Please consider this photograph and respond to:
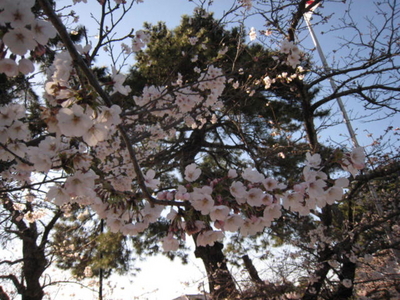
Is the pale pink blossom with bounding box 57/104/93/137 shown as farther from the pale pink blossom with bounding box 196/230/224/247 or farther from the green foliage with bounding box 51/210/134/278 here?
the green foliage with bounding box 51/210/134/278

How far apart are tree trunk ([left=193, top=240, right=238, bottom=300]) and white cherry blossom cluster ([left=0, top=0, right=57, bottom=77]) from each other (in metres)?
3.51

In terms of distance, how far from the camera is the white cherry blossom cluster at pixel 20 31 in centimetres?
84

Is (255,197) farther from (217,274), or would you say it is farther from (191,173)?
(217,274)

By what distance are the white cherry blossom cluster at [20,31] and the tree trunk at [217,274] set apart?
351 cm

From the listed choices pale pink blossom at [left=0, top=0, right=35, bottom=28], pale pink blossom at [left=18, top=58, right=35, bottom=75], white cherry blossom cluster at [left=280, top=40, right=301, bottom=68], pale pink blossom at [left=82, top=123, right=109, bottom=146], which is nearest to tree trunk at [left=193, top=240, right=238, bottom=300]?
white cherry blossom cluster at [left=280, top=40, right=301, bottom=68]

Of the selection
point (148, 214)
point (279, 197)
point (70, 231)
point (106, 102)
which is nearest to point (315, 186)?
point (279, 197)

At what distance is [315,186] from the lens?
113cm

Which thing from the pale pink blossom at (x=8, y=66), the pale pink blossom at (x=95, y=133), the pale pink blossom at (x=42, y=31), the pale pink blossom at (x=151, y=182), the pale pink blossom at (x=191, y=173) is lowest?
the pale pink blossom at (x=191, y=173)

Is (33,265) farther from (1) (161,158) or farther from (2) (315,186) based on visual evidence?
(2) (315,186)

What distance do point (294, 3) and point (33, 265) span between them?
6879 mm

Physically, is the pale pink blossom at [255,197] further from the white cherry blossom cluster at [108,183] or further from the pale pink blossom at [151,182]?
the pale pink blossom at [151,182]

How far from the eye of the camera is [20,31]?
2.92 feet

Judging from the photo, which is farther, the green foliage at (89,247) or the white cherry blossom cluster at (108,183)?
the green foliage at (89,247)

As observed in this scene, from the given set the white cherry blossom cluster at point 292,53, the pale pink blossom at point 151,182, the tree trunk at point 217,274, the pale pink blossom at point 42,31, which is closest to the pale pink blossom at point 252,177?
the pale pink blossom at point 151,182
